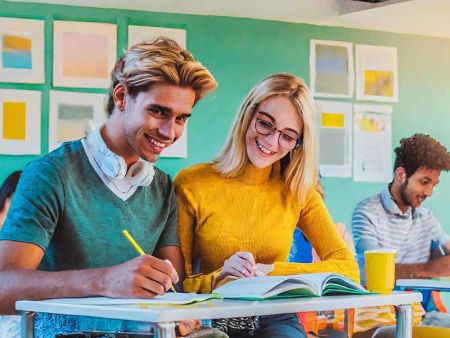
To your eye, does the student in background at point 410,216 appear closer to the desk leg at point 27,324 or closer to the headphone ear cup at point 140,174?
the headphone ear cup at point 140,174

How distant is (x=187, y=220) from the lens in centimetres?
207

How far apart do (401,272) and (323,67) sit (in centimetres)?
118

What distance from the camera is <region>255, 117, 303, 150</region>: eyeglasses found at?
7.06ft

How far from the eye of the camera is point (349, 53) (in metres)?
4.30

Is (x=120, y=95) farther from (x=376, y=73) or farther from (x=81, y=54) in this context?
(x=376, y=73)

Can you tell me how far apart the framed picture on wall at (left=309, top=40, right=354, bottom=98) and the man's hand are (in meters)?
2.86

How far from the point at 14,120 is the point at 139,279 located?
7.82 feet

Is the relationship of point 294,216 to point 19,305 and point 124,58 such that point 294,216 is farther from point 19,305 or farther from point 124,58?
point 19,305

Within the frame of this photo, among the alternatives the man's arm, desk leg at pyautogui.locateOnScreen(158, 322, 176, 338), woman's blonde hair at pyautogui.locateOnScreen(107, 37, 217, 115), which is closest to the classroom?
woman's blonde hair at pyautogui.locateOnScreen(107, 37, 217, 115)

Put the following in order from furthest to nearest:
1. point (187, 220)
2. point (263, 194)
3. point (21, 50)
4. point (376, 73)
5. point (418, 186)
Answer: point (376, 73) → point (418, 186) → point (21, 50) → point (263, 194) → point (187, 220)

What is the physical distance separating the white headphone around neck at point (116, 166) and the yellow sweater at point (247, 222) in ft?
0.74

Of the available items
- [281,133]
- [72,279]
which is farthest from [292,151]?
[72,279]

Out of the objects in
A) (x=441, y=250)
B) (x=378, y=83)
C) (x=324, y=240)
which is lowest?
(x=441, y=250)

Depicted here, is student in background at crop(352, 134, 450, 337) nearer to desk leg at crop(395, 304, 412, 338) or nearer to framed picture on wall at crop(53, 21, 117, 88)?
framed picture on wall at crop(53, 21, 117, 88)
